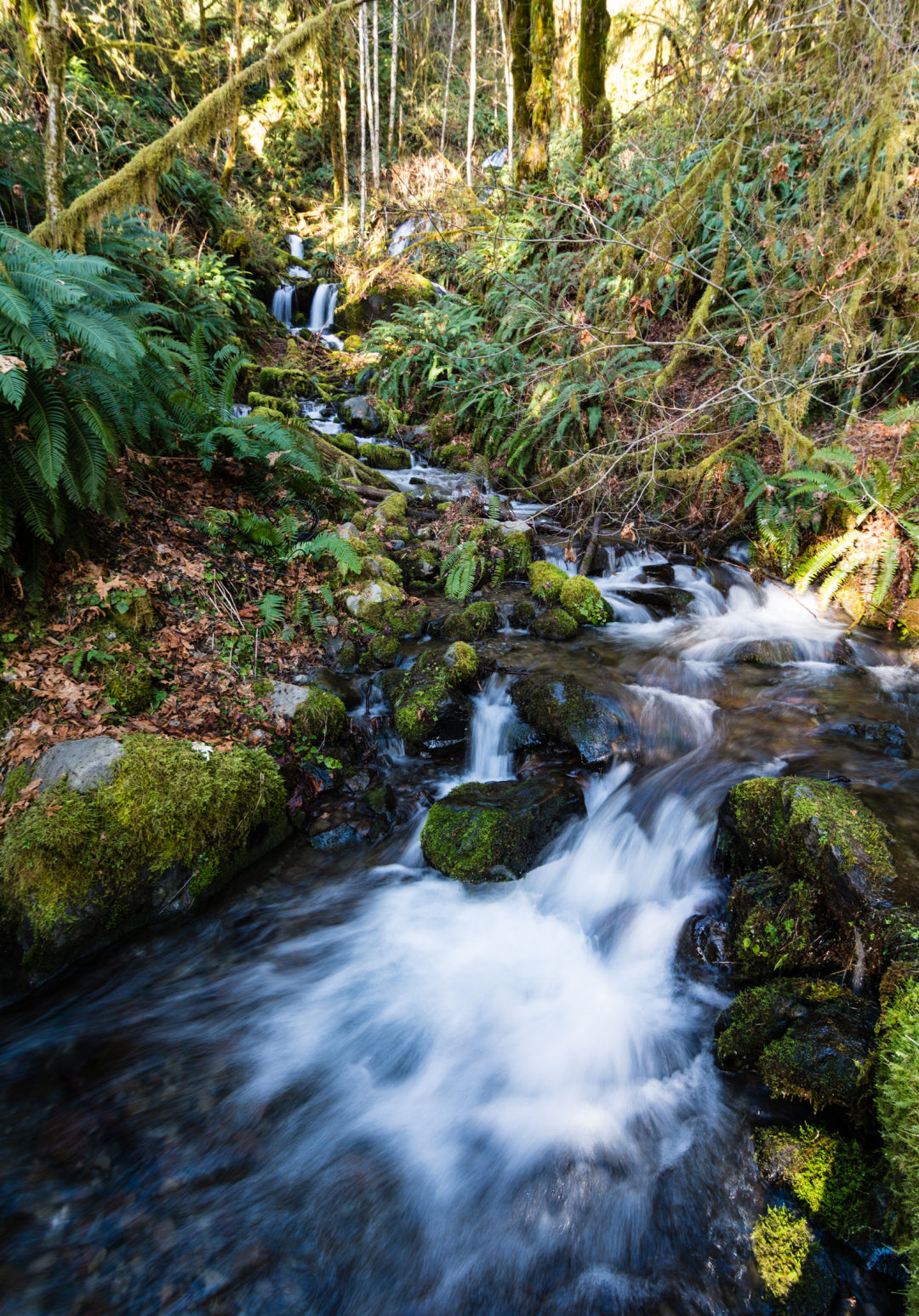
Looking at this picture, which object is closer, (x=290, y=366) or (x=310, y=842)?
(x=310, y=842)

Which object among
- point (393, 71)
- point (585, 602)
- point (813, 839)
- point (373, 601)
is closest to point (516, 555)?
point (585, 602)

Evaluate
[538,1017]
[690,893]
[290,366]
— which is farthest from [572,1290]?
[290,366]

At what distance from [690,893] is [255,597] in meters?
4.29

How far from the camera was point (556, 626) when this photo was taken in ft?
20.8

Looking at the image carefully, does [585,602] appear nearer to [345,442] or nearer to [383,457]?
[383,457]

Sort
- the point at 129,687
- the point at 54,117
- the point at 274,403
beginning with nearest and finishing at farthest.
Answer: the point at 129,687 → the point at 54,117 → the point at 274,403

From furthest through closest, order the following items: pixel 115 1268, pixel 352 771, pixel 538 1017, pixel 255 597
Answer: pixel 255 597, pixel 352 771, pixel 538 1017, pixel 115 1268

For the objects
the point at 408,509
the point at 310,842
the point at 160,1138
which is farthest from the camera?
the point at 408,509

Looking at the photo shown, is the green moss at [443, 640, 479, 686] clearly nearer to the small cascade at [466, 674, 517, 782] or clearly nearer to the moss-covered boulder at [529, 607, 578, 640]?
the small cascade at [466, 674, 517, 782]

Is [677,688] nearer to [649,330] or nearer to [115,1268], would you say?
[115,1268]

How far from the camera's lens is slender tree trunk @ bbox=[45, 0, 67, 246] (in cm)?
463

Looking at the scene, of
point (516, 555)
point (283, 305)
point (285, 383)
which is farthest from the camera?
point (283, 305)

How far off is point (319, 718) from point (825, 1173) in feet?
12.2

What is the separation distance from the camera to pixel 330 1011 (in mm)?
3398
